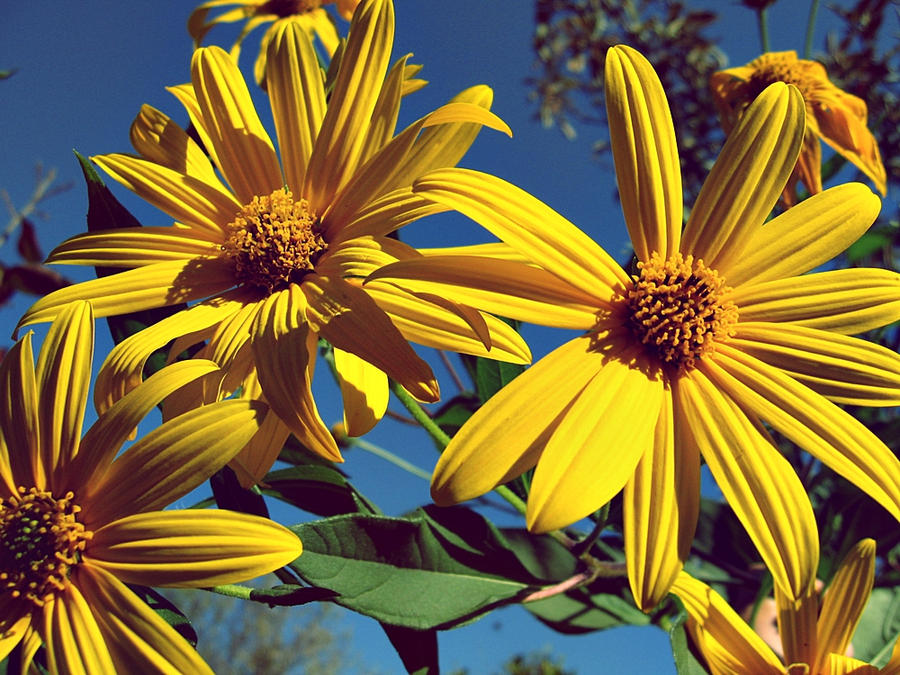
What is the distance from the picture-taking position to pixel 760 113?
0.66 meters

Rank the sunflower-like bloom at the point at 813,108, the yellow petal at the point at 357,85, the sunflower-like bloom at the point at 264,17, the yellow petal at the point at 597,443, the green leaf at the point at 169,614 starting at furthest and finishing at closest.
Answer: the sunflower-like bloom at the point at 264,17 < the sunflower-like bloom at the point at 813,108 < the yellow petal at the point at 357,85 < the green leaf at the point at 169,614 < the yellow petal at the point at 597,443

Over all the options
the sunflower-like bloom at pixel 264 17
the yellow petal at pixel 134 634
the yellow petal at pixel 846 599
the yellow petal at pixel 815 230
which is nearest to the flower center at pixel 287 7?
the sunflower-like bloom at pixel 264 17

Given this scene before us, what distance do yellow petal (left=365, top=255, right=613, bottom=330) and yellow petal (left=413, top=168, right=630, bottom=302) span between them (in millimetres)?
16

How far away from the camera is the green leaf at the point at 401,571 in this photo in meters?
0.65

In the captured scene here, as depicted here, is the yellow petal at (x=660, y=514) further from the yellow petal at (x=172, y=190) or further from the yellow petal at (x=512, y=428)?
the yellow petal at (x=172, y=190)

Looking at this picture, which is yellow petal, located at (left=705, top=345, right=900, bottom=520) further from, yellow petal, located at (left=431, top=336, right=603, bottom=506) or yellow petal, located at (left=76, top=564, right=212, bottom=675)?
yellow petal, located at (left=76, top=564, right=212, bottom=675)

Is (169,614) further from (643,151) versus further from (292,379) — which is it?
(643,151)

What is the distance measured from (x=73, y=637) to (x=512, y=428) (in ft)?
1.26

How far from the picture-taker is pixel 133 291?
0.72m

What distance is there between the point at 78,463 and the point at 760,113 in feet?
2.23

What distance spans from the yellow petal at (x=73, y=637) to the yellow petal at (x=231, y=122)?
0.44m

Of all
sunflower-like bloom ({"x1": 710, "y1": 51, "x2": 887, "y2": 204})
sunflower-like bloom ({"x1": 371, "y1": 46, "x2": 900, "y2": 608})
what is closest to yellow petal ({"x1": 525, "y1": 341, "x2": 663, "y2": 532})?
sunflower-like bloom ({"x1": 371, "y1": 46, "x2": 900, "y2": 608})

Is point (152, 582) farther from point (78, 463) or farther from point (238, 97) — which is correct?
point (238, 97)

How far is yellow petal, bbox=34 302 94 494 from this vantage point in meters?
0.64
